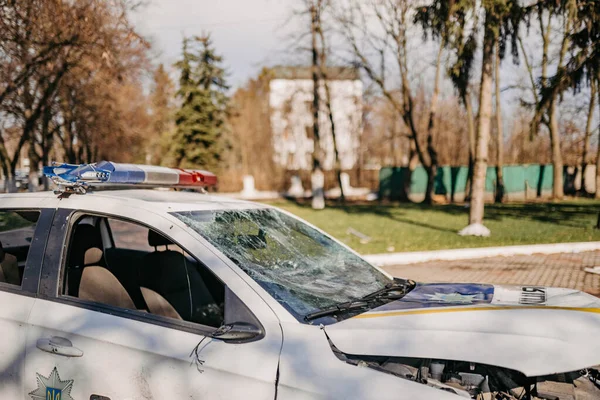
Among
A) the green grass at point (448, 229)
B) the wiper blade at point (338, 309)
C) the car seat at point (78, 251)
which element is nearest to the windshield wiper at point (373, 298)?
the wiper blade at point (338, 309)

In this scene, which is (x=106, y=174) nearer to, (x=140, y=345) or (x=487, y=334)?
(x=140, y=345)

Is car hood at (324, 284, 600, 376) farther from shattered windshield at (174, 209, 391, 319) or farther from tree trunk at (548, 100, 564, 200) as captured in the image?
tree trunk at (548, 100, 564, 200)

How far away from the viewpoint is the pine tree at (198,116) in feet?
162

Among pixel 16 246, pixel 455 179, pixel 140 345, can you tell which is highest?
pixel 16 246

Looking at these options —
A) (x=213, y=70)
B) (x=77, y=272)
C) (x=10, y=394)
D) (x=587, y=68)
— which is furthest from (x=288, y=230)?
(x=213, y=70)

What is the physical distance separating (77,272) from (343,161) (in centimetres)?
6102

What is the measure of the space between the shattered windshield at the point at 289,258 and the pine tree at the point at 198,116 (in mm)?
45758

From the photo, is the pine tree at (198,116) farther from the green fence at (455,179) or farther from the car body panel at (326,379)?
the car body panel at (326,379)

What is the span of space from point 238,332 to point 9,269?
6.30 feet

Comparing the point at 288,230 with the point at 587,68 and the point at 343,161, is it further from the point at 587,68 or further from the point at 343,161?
the point at 343,161

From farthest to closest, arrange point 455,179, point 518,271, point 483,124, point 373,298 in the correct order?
point 455,179 < point 483,124 < point 518,271 < point 373,298

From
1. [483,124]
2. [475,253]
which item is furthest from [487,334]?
[483,124]

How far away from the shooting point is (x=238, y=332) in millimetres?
2348

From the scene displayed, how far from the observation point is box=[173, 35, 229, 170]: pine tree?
49.4 meters
